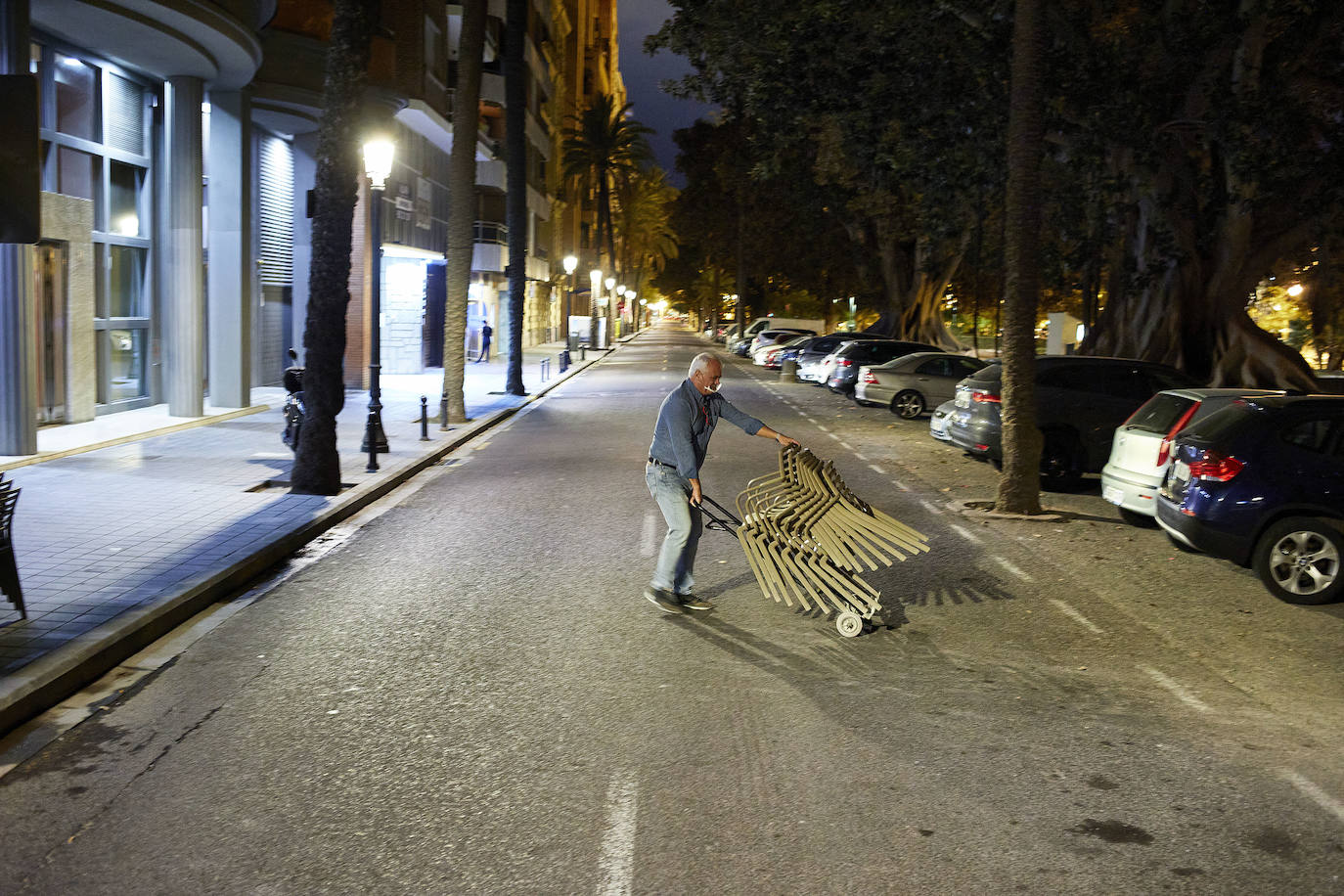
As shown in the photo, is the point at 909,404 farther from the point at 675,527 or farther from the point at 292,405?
the point at 675,527

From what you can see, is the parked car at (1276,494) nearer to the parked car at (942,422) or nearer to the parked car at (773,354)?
the parked car at (942,422)

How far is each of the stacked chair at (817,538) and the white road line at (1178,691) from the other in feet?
5.06

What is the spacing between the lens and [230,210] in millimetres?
23016

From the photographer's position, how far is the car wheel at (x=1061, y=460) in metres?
15.7

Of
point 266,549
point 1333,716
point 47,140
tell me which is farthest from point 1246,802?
point 47,140

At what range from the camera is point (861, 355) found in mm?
32625

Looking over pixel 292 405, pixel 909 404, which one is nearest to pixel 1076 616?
pixel 292 405

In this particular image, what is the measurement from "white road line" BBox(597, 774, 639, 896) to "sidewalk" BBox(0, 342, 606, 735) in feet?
10.2

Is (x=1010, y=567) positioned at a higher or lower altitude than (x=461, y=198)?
lower

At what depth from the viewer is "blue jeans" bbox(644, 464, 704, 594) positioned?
27.2ft

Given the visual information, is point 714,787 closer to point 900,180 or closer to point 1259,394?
point 1259,394

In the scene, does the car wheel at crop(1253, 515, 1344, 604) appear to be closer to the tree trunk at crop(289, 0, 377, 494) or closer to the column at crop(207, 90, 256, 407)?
the tree trunk at crop(289, 0, 377, 494)

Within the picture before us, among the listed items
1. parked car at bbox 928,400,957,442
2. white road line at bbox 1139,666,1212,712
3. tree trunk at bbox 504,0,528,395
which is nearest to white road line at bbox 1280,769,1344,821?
white road line at bbox 1139,666,1212,712

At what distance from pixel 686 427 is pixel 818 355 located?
104 feet
